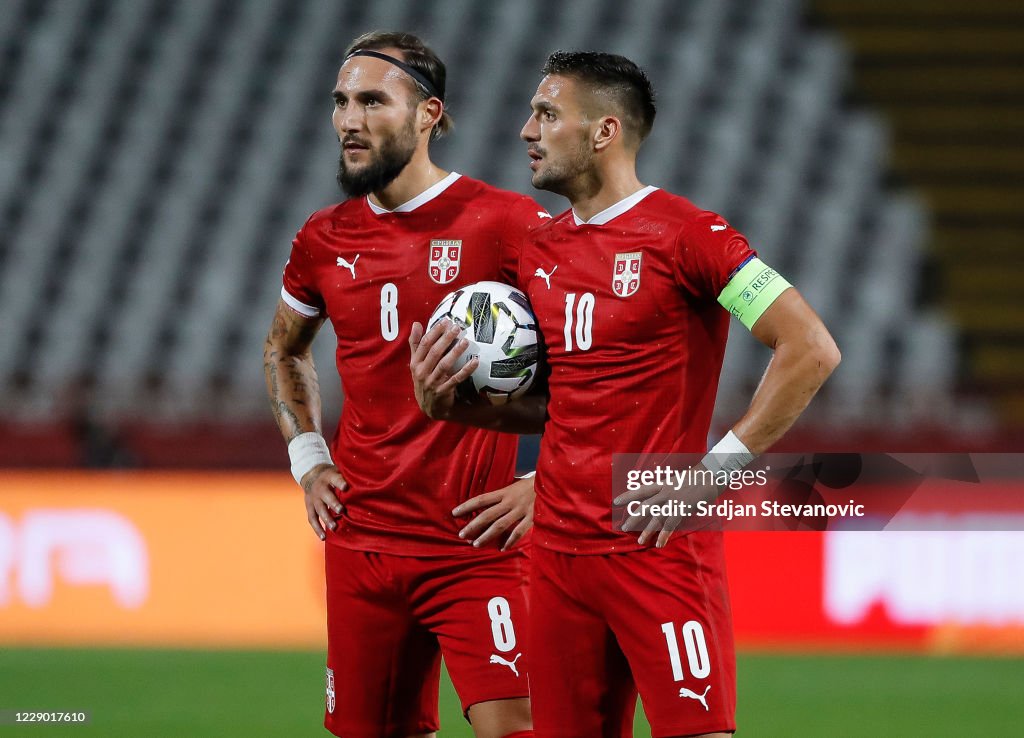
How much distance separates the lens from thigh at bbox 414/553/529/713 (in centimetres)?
373

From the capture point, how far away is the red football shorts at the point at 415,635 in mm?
3748

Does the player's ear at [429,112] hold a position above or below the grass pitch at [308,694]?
above

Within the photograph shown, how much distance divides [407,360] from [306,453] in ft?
1.66

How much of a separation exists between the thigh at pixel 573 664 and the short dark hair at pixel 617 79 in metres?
1.08

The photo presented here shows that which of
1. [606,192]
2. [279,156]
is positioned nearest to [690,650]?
[606,192]

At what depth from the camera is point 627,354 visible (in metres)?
3.36

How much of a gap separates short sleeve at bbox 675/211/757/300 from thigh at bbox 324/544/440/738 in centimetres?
113

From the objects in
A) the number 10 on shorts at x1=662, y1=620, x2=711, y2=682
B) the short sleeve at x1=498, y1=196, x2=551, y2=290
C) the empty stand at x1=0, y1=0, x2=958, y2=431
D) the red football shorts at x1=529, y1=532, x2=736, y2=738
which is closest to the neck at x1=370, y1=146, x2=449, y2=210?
the short sleeve at x1=498, y1=196, x2=551, y2=290

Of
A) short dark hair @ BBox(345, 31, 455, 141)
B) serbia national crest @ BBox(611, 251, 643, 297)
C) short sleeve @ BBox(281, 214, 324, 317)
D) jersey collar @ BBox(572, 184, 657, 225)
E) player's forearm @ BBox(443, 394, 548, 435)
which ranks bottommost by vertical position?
player's forearm @ BBox(443, 394, 548, 435)

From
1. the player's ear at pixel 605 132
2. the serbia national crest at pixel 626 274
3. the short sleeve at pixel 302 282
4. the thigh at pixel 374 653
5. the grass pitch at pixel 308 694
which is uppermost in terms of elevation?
the player's ear at pixel 605 132

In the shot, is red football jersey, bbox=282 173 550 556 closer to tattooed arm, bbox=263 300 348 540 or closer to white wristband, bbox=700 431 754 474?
tattooed arm, bbox=263 300 348 540

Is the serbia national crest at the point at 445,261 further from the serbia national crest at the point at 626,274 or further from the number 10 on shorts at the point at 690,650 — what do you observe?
the number 10 on shorts at the point at 690,650

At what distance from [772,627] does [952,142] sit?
22.7 ft

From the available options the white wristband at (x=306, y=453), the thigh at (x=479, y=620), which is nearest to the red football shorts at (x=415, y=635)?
the thigh at (x=479, y=620)
